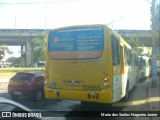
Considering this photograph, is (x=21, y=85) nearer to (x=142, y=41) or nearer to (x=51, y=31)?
(x=51, y=31)

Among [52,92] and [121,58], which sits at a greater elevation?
[121,58]

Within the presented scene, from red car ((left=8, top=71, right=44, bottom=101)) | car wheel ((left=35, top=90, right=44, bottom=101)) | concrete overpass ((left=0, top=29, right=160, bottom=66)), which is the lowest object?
car wheel ((left=35, top=90, right=44, bottom=101))

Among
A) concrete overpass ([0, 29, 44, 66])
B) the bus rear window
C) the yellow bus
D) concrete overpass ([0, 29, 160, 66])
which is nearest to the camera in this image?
the yellow bus

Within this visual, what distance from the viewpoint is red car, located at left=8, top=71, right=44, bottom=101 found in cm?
1606

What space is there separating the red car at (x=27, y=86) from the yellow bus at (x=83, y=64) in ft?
12.5

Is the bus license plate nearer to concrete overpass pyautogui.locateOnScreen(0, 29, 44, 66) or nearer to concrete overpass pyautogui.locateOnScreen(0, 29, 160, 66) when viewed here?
concrete overpass pyautogui.locateOnScreen(0, 29, 160, 66)

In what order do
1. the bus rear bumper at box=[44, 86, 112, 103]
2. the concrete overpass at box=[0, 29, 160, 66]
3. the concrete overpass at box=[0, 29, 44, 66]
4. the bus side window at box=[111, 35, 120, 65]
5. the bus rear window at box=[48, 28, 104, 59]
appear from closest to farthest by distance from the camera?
1. the bus rear bumper at box=[44, 86, 112, 103]
2. the bus rear window at box=[48, 28, 104, 59]
3. the bus side window at box=[111, 35, 120, 65]
4. the concrete overpass at box=[0, 29, 160, 66]
5. the concrete overpass at box=[0, 29, 44, 66]

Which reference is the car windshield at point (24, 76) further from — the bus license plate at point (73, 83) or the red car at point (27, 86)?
the bus license plate at point (73, 83)

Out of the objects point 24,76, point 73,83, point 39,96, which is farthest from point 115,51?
point 24,76

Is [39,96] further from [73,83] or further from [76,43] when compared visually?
[76,43]

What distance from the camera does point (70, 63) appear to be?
39.6 feet

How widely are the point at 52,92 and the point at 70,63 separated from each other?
1.28 meters

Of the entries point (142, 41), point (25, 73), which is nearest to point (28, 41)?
point (142, 41)

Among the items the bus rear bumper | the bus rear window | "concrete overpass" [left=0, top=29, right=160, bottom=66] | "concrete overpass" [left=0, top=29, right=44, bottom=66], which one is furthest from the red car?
"concrete overpass" [left=0, top=29, right=44, bottom=66]
